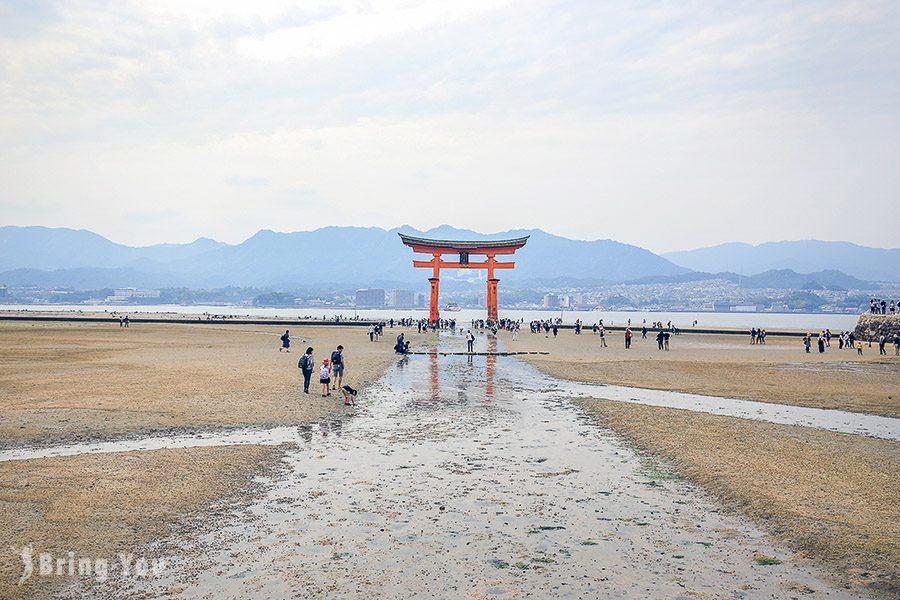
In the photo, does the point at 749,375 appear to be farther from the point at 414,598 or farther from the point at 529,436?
the point at 414,598

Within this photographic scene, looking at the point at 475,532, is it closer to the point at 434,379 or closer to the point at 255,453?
A: the point at 255,453

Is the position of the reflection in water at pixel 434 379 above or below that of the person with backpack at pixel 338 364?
below

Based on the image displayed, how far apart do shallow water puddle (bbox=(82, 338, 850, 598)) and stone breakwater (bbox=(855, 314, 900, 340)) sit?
50.5 metres

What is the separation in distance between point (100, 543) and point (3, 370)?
22.7 meters

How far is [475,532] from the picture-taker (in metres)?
9.50

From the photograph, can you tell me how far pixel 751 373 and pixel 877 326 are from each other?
3323cm

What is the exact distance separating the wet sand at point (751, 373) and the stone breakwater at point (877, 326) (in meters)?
7.54

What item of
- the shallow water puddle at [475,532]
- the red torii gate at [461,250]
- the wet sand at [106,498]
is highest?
the red torii gate at [461,250]

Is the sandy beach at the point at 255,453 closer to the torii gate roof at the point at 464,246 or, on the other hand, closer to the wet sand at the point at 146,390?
the wet sand at the point at 146,390

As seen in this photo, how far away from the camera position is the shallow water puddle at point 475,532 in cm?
770

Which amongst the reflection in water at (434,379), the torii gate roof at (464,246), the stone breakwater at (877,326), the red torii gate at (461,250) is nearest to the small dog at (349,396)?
the reflection in water at (434,379)

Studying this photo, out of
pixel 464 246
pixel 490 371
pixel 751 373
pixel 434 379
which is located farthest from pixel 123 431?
pixel 464 246

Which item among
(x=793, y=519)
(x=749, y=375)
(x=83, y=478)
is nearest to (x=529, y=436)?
(x=793, y=519)

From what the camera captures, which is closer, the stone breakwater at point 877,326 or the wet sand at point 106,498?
the wet sand at point 106,498
